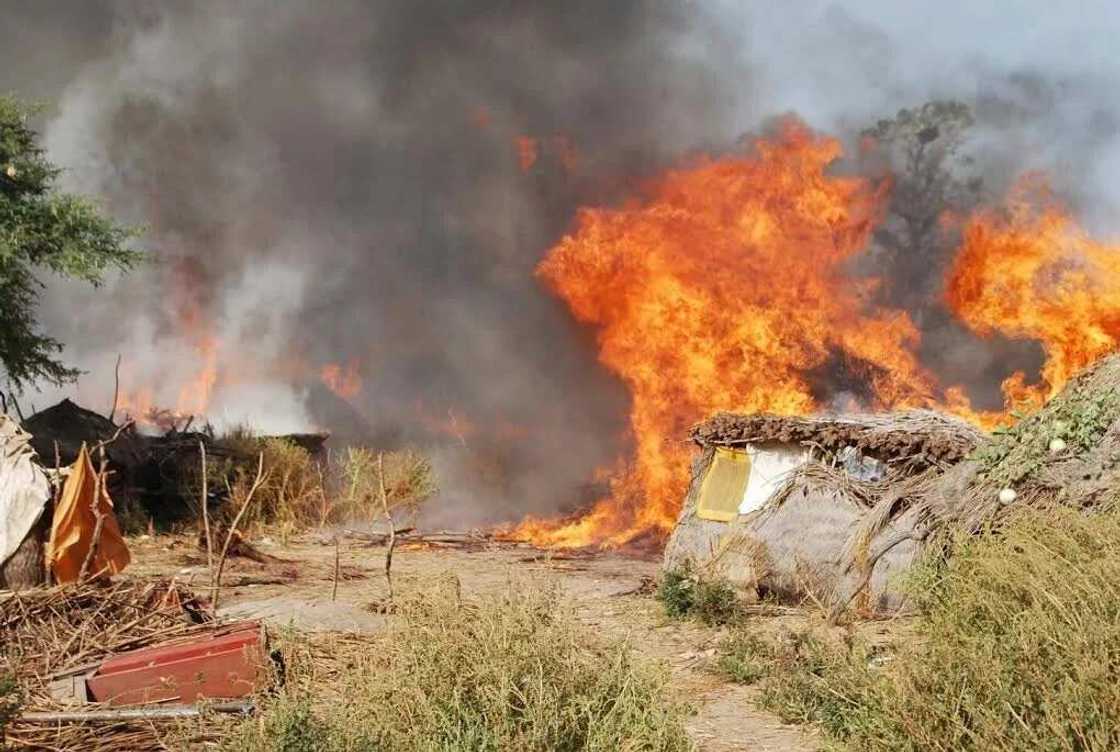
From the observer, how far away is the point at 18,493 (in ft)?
38.2

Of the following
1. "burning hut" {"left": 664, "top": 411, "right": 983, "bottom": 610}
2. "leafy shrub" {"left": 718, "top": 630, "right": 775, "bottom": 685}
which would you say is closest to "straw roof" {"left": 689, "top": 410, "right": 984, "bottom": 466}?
"burning hut" {"left": 664, "top": 411, "right": 983, "bottom": 610}

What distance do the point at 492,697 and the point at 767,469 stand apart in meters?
10.4

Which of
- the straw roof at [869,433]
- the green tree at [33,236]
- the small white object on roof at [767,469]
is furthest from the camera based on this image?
the green tree at [33,236]

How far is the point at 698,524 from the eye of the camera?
1542cm

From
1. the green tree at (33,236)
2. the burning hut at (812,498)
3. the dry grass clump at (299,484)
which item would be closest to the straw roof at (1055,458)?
the burning hut at (812,498)

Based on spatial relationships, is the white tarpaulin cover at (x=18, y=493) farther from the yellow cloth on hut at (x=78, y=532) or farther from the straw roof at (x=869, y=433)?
the straw roof at (x=869, y=433)

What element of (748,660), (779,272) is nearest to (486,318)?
(779,272)

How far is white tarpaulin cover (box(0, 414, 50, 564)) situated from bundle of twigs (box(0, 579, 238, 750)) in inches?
85.8

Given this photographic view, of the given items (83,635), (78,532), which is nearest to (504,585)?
(83,635)

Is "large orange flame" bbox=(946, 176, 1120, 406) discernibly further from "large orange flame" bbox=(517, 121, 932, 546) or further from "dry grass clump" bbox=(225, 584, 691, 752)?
"dry grass clump" bbox=(225, 584, 691, 752)

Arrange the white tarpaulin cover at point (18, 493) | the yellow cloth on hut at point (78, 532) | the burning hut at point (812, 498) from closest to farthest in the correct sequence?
the white tarpaulin cover at point (18, 493)
the yellow cloth on hut at point (78, 532)
the burning hut at point (812, 498)

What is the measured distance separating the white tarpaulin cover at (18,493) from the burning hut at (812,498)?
854 centimetres

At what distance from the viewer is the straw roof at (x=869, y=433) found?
13656 millimetres

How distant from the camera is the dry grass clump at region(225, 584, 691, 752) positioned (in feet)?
17.4
